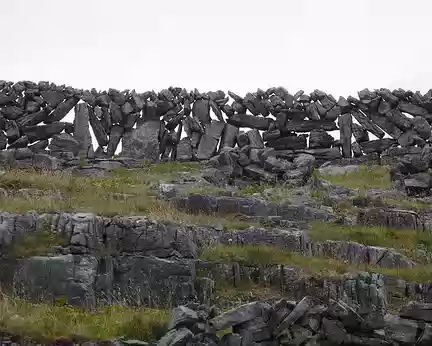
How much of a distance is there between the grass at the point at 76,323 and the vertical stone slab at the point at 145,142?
20.5m

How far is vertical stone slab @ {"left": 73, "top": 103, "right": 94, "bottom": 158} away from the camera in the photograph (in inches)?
1318

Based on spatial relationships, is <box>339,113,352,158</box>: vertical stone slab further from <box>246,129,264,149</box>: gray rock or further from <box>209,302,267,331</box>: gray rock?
<box>209,302,267,331</box>: gray rock

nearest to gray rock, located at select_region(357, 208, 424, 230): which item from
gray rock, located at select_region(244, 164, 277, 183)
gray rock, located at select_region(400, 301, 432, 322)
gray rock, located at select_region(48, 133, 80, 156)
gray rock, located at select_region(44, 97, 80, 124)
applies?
gray rock, located at select_region(244, 164, 277, 183)

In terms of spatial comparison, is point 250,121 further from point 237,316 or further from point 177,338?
point 177,338

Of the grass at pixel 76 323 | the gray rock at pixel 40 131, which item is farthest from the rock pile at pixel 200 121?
the grass at pixel 76 323

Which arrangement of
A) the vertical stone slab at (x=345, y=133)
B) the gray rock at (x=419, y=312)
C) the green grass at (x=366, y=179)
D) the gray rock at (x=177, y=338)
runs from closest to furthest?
the gray rock at (x=177, y=338) → the gray rock at (x=419, y=312) → the green grass at (x=366, y=179) → the vertical stone slab at (x=345, y=133)

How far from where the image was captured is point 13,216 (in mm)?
16391

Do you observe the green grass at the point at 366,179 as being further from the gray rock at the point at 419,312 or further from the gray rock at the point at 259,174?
the gray rock at the point at 419,312

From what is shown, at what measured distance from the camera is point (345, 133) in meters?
34.1

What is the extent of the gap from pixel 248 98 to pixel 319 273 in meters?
19.7

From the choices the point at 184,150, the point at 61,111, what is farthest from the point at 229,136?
the point at 61,111

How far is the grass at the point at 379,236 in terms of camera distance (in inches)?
750

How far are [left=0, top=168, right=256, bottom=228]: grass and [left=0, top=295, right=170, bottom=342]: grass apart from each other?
4.78 metres

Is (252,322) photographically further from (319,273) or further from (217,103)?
(217,103)
